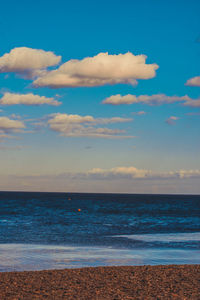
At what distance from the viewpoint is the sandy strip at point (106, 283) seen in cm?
1230

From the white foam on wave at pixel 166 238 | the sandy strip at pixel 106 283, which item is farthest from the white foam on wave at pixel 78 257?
the white foam on wave at pixel 166 238

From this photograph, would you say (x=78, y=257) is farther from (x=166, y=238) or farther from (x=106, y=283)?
(x=166, y=238)

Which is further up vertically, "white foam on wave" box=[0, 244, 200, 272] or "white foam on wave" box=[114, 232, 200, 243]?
"white foam on wave" box=[0, 244, 200, 272]

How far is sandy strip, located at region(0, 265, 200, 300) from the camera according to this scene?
12.3 m

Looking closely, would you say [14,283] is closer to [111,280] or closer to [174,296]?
[111,280]

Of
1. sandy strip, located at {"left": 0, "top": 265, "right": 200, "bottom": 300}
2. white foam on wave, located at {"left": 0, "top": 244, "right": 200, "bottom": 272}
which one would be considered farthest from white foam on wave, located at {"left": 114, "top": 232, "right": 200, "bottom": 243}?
sandy strip, located at {"left": 0, "top": 265, "right": 200, "bottom": 300}

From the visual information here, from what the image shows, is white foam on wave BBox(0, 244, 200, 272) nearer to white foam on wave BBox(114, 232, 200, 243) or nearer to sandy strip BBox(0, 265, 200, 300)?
sandy strip BBox(0, 265, 200, 300)

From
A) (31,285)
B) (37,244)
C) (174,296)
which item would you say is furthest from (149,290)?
(37,244)

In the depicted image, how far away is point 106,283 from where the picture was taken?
1395 centimetres

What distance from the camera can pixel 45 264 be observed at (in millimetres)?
18312

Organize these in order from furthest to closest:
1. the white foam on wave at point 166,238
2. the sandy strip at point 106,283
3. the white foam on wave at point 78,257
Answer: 1. the white foam on wave at point 166,238
2. the white foam on wave at point 78,257
3. the sandy strip at point 106,283

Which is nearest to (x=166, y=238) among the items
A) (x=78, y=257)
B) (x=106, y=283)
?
(x=78, y=257)

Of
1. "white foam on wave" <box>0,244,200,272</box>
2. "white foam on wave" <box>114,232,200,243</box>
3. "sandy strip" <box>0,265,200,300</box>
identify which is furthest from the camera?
"white foam on wave" <box>114,232,200,243</box>

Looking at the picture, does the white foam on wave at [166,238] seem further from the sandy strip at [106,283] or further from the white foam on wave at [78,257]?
the sandy strip at [106,283]
